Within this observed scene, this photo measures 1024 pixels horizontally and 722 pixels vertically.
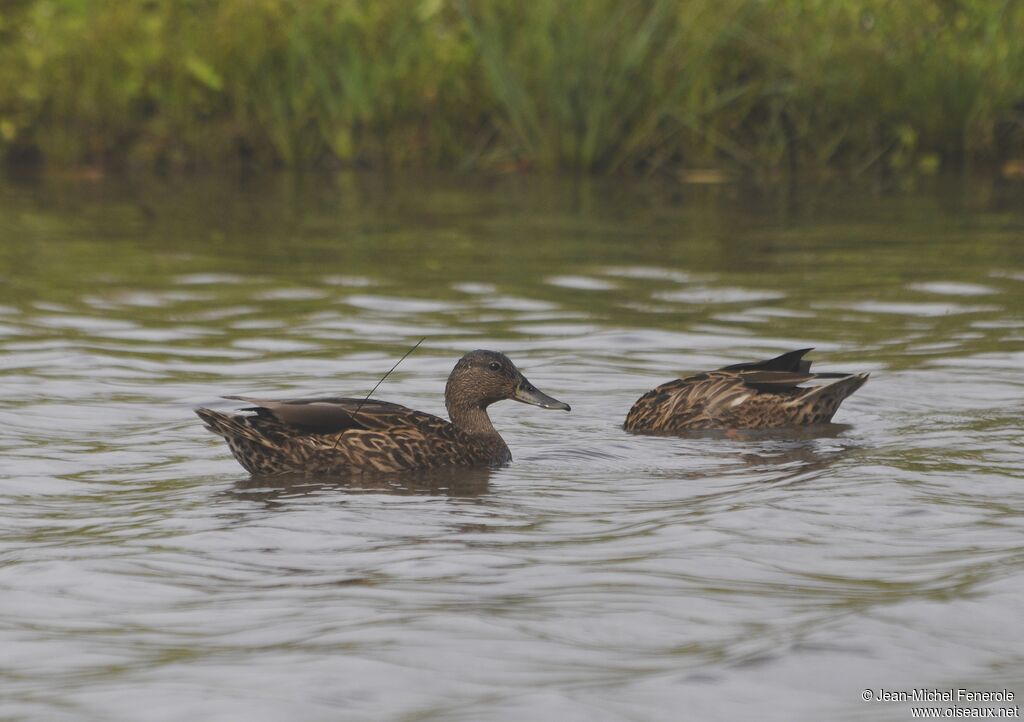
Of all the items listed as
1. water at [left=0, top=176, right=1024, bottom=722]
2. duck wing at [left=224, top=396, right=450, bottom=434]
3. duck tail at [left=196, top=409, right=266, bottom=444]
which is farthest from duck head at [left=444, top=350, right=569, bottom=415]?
duck tail at [left=196, top=409, right=266, bottom=444]

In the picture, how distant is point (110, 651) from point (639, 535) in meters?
1.98

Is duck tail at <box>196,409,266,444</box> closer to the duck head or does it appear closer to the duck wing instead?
the duck wing

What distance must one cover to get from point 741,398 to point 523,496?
1.81 m

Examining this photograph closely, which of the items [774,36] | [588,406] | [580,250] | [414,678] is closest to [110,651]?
[414,678]

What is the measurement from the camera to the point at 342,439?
25.4 ft

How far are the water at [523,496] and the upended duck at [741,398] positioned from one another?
0.49ft

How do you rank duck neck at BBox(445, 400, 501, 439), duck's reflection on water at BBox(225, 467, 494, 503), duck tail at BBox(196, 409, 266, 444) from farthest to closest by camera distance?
duck neck at BBox(445, 400, 501, 439)
duck tail at BBox(196, 409, 266, 444)
duck's reflection on water at BBox(225, 467, 494, 503)

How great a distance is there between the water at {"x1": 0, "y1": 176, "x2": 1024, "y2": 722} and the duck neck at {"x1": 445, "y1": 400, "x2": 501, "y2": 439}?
12.8 inches

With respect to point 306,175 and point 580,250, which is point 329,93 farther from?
point 580,250

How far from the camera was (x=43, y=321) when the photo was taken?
37.9 ft

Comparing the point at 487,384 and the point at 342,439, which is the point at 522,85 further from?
the point at 342,439

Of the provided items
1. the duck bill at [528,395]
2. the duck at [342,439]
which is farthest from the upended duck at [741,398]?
the duck at [342,439]

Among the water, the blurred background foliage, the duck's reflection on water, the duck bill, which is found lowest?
the duck's reflection on water

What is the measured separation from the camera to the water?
4.59 metres
